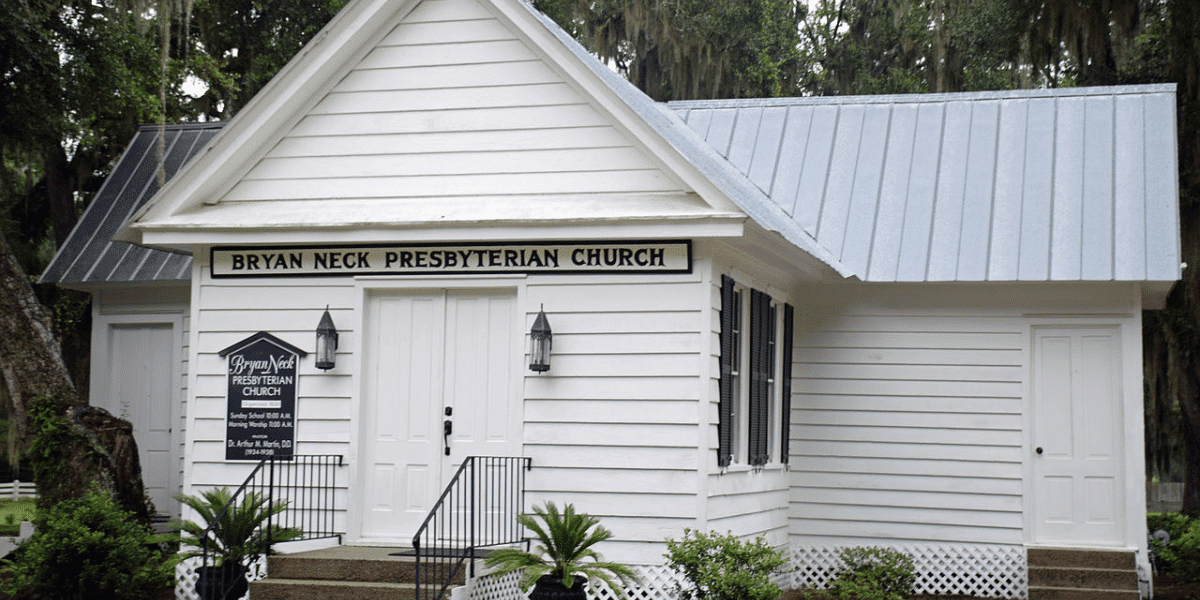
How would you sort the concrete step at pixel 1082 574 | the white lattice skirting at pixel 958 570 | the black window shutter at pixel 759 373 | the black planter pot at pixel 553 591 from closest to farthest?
1. the black planter pot at pixel 553 591
2. the black window shutter at pixel 759 373
3. the concrete step at pixel 1082 574
4. the white lattice skirting at pixel 958 570

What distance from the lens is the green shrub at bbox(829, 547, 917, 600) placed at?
1130 cm

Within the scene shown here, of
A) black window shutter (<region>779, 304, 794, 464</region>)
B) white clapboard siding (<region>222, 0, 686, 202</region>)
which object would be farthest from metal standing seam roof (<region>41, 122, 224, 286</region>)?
black window shutter (<region>779, 304, 794, 464</region>)

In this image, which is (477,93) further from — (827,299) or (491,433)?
(827,299)

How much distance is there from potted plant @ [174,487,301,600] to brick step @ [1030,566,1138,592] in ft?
22.0

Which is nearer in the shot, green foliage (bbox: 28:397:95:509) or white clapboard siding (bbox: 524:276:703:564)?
white clapboard siding (bbox: 524:276:703:564)

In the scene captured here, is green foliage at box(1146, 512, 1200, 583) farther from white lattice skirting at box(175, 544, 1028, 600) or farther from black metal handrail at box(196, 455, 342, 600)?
black metal handrail at box(196, 455, 342, 600)

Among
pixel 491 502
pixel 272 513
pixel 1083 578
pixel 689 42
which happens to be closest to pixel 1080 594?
pixel 1083 578

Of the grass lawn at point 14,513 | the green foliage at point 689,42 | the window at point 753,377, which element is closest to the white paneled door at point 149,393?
the grass lawn at point 14,513

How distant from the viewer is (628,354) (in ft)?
33.4

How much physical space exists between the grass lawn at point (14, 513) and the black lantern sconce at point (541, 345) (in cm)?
548

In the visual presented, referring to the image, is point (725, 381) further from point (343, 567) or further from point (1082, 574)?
point (1082, 574)

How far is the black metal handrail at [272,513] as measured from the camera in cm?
981

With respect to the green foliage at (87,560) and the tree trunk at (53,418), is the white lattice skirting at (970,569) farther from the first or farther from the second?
the tree trunk at (53,418)

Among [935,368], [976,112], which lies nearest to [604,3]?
[976,112]
